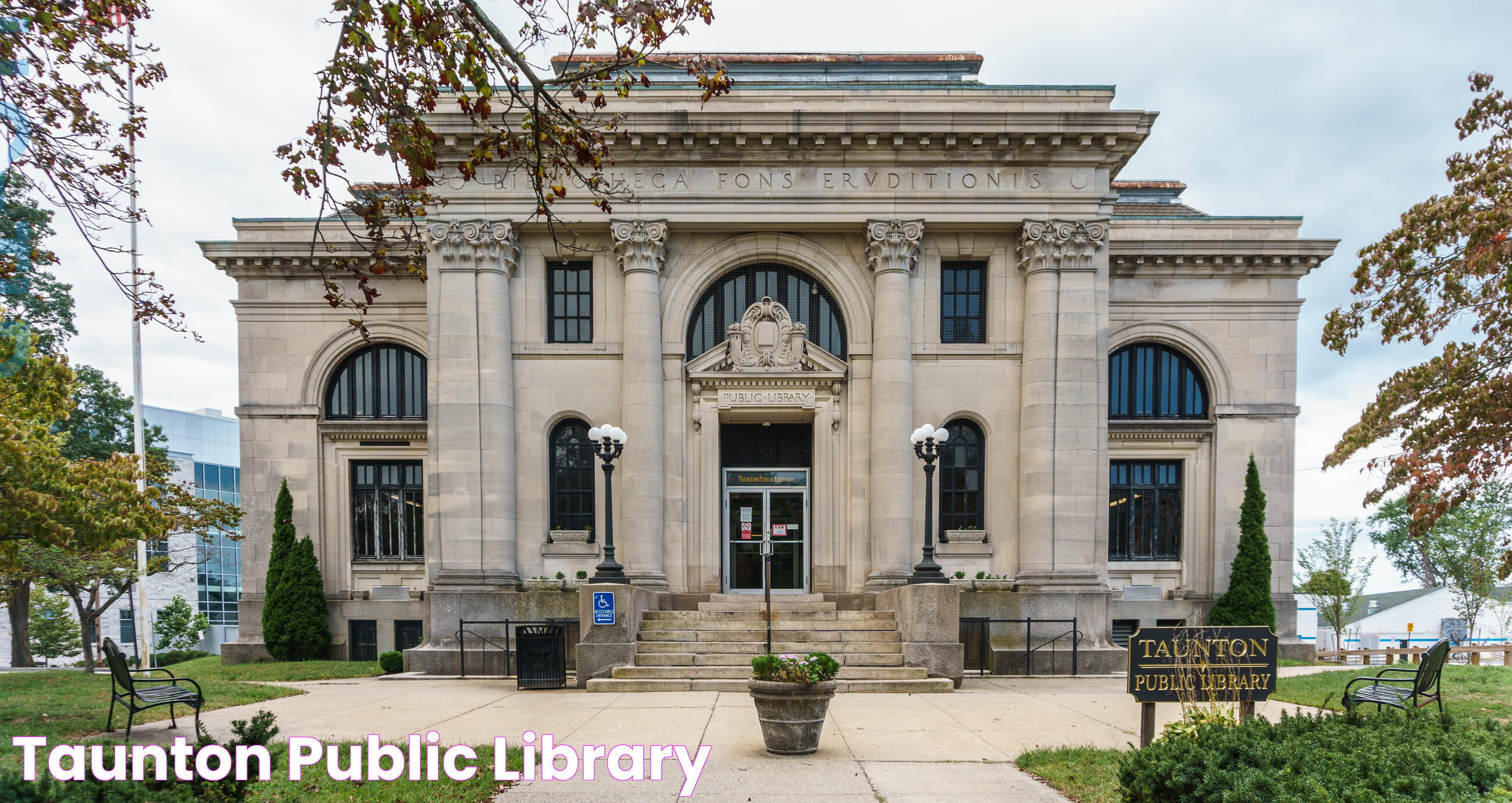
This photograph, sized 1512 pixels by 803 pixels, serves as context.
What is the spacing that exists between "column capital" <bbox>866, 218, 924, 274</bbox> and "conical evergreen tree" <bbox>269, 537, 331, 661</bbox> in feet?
55.9

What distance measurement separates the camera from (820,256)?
20750 millimetres

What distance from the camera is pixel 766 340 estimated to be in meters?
20.8

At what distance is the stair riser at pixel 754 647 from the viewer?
1623 centimetres

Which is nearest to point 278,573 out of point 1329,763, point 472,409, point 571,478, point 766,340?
point 472,409

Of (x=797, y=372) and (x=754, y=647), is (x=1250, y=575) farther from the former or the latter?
(x=754, y=647)

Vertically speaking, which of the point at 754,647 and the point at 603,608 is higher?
the point at 603,608

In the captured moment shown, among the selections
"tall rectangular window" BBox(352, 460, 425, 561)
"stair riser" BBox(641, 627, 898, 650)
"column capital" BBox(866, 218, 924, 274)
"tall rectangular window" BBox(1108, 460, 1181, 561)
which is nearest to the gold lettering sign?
"stair riser" BBox(641, 627, 898, 650)

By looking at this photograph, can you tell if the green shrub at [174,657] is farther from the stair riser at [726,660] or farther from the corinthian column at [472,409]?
the stair riser at [726,660]

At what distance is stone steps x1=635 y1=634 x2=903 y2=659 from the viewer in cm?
1622

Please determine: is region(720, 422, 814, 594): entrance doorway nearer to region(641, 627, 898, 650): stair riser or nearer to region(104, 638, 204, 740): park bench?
region(641, 627, 898, 650): stair riser

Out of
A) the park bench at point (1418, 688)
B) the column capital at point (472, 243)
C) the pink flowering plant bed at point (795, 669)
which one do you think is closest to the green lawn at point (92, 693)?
the pink flowering plant bed at point (795, 669)

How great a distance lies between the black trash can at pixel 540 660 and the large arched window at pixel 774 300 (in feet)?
26.8

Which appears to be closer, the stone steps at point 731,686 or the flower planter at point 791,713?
the flower planter at point 791,713

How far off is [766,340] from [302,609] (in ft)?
46.5
